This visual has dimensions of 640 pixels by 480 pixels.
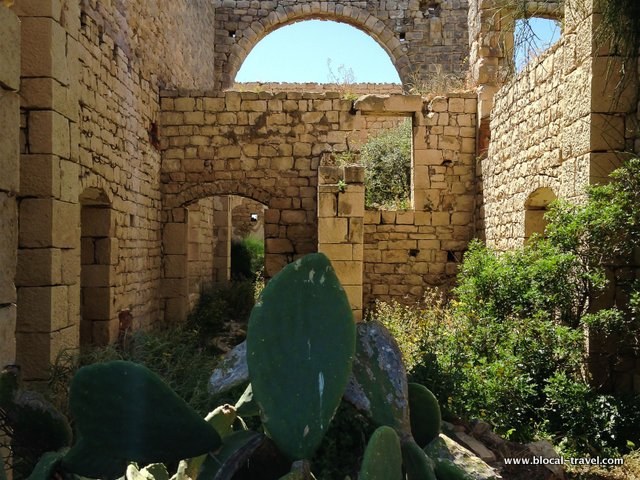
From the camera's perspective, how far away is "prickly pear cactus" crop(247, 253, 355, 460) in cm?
113

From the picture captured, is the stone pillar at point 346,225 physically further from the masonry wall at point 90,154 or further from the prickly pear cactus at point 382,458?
the prickly pear cactus at point 382,458

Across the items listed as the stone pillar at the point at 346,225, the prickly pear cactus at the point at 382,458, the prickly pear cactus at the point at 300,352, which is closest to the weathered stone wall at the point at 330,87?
the stone pillar at the point at 346,225

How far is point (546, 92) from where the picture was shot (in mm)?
6184

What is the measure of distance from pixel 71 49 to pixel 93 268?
2.57 m

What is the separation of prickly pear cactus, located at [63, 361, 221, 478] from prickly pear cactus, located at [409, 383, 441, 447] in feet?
1.99

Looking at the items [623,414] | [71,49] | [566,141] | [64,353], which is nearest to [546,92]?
[566,141]

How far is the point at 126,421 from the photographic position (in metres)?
1.15

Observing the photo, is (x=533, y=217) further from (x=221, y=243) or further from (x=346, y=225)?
(x=221, y=243)

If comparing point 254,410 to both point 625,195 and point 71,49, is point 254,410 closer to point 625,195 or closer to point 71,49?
point 625,195

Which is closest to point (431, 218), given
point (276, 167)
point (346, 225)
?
point (346, 225)

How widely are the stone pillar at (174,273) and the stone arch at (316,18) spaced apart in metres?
5.82

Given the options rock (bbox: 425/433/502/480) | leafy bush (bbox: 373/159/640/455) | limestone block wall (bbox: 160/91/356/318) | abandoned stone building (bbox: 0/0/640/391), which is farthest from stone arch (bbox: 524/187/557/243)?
rock (bbox: 425/433/502/480)

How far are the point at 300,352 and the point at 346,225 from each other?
6416 millimetres

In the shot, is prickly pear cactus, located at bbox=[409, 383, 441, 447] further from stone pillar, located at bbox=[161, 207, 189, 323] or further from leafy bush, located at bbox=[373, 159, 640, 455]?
stone pillar, located at bbox=[161, 207, 189, 323]
